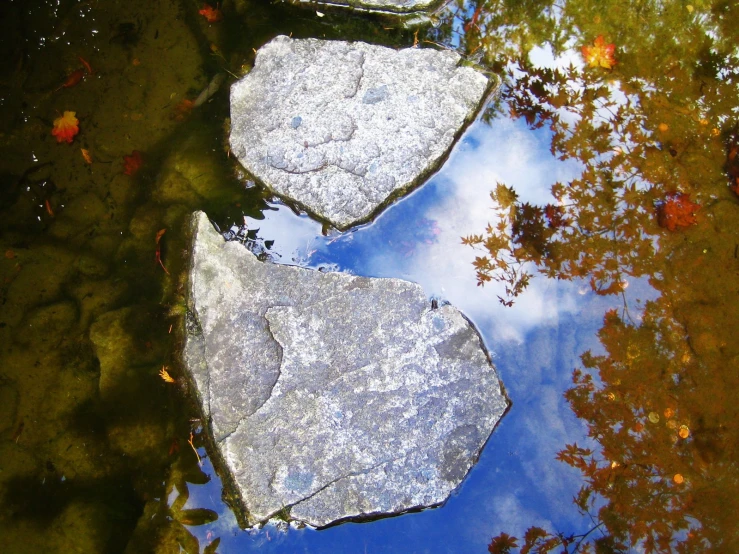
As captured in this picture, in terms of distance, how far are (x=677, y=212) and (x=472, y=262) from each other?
1.07m

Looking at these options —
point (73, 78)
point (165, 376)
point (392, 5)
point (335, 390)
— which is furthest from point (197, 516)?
point (392, 5)

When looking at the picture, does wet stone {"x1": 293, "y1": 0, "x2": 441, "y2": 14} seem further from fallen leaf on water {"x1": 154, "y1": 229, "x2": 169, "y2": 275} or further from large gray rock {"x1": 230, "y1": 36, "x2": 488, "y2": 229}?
fallen leaf on water {"x1": 154, "y1": 229, "x2": 169, "y2": 275}

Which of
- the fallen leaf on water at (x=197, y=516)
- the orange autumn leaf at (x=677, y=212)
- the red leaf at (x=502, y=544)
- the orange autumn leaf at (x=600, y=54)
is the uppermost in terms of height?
the orange autumn leaf at (x=600, y=54)

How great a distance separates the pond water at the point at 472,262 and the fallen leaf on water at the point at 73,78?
2 centimetres

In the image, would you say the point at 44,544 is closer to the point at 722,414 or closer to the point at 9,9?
the point at 9,9

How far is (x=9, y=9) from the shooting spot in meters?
2.99

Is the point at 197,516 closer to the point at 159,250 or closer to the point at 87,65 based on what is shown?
the point at 159,250

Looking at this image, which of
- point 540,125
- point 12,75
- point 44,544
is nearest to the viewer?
point 44,544

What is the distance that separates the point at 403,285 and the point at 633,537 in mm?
1579

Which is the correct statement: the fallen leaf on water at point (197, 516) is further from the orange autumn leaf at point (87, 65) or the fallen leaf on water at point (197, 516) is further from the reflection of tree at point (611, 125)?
the orange autumn leaf at point (87, 65)

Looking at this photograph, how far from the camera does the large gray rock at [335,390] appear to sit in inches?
89.5

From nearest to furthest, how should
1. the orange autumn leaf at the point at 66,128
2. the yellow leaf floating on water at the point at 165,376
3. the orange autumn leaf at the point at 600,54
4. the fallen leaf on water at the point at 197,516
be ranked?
the fallen leaf on water at the point at 197,516, the yellow leaf floating on water at the point at 165,376, the orange autumn leaf at the point at 600,54, the orange autumn leaf at the point at 66,128

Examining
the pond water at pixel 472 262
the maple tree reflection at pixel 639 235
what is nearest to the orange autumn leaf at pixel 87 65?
the pond water at pixel 472 262

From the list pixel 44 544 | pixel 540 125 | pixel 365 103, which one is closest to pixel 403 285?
pixel 365 103
